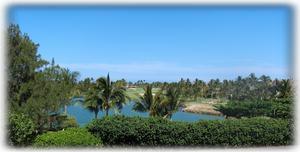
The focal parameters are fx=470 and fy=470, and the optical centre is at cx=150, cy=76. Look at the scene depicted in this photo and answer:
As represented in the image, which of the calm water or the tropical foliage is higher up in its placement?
the tropical foliage

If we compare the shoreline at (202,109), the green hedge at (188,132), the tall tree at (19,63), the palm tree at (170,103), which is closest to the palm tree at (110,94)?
the palm tree at (170,103)

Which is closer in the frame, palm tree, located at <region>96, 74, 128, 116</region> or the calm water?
the calm water

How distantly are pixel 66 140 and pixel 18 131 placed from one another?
1743 mm

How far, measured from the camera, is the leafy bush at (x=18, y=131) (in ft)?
45.4

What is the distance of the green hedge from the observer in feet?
49.7

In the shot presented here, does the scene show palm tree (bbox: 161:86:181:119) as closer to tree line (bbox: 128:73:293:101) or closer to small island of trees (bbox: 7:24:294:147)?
small island of trees (bbox: 7:24:294:147)

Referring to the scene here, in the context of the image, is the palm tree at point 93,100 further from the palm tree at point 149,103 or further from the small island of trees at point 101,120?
the palm tree at point 149,103

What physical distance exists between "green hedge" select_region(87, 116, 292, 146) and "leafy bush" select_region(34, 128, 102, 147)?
951mm

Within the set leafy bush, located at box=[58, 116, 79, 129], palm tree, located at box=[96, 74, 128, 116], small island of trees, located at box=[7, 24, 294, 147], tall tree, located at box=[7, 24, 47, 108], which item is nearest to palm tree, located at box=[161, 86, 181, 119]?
small island of trees, located at box=[7, 24, 294, 147]

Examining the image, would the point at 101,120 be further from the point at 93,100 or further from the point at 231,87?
the point at 231,87

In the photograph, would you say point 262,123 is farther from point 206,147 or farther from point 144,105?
point 144,105

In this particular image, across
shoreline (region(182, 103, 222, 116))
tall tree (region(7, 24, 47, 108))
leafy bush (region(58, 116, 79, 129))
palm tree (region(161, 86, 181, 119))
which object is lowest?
shoreline (region(182, 103, 222, 116))

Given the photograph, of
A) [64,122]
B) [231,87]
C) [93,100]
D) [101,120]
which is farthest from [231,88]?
[101,120]

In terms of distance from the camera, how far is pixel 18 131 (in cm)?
1415
